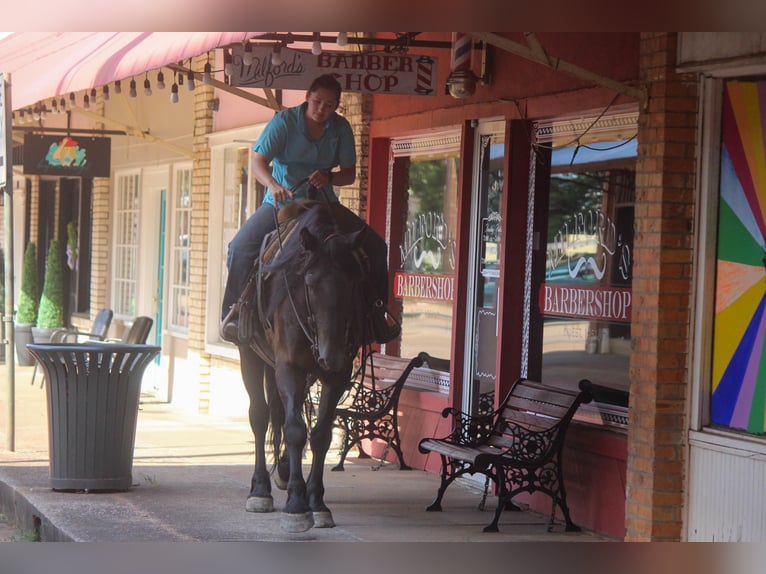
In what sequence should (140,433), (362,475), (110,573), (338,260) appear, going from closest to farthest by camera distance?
(110,573)
(338,260)
(362,475)
(140,433)

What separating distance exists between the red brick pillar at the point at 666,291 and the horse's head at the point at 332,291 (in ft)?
5.25

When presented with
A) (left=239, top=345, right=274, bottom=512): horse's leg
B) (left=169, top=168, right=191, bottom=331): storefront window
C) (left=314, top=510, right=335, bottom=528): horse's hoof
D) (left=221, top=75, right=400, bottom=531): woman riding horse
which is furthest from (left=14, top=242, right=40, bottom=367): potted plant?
(left=314, top=510, right=335, bottom=528): horse's hoof

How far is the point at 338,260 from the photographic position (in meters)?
7.20

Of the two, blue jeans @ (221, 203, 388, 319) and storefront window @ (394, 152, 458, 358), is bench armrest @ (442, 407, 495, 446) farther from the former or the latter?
storefront window @ (394, 152, 458, 358)

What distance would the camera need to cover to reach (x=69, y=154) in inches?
648

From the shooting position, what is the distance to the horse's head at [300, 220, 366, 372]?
279 inches

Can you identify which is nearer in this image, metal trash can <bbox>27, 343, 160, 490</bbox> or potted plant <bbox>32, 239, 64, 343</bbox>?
metal trash can <bbox>27, 343, 160, 490</bbox>

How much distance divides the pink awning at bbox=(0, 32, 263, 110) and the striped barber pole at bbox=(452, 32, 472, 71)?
5.96ft

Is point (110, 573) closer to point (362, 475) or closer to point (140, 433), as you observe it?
point (362, 475)

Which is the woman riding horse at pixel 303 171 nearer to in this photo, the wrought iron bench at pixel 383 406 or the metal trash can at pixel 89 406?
the metal trash can at pixel 89 406

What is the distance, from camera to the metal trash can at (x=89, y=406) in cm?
861

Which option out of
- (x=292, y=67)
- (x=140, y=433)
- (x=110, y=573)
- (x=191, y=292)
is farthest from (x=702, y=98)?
(x=191, y=292)

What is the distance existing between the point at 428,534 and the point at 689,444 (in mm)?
1588

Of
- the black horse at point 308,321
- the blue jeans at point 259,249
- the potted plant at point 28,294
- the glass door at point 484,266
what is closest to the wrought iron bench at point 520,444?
the glass door at point 484,266
